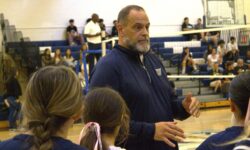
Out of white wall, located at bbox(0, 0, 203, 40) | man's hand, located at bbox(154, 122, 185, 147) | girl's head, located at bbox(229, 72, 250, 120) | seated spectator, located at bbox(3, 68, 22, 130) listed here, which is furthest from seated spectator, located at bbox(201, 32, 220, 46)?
girl's head, located at bbox(229, 72, 250, 120)

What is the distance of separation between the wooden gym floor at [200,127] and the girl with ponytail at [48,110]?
18.8ft

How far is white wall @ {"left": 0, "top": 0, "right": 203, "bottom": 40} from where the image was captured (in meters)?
17.5

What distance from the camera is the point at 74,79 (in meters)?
1.90

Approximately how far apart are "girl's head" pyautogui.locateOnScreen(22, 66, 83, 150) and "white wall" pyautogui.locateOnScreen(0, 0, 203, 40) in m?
16.2

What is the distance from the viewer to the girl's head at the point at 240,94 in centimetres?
216

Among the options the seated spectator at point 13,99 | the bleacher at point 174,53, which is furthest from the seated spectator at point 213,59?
the seated spectator at point 13,99

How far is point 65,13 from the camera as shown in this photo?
18.5 m

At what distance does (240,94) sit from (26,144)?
100 centimetres

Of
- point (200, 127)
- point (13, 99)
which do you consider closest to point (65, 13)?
point (13, 99)

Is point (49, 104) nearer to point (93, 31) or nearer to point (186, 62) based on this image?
point (93, 31)

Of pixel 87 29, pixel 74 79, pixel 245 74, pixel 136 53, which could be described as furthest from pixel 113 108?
pixel 87 29

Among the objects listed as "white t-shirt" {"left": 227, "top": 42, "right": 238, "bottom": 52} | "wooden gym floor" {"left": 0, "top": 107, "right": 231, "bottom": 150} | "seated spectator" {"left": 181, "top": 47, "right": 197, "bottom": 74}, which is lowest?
"wooden gym floor" {"left": 0, "top": 107, "right": 231, "bottom": 150}

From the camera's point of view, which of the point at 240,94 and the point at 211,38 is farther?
the point at 211,38

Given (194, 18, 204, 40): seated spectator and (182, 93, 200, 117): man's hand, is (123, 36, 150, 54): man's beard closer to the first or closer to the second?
(182, 93, 200, 117): man's hand
